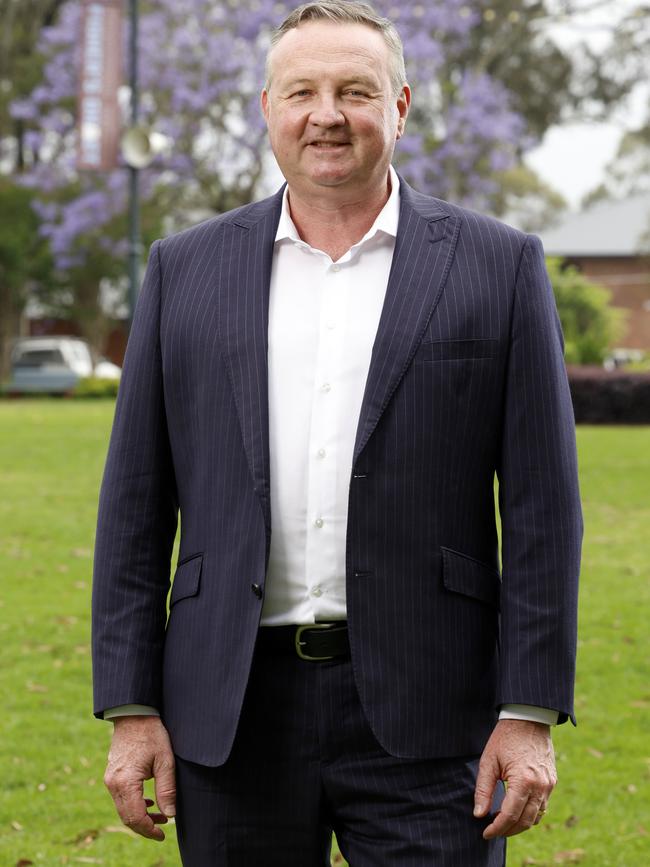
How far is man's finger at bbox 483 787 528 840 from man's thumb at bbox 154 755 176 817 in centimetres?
65

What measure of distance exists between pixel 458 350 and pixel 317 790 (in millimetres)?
910

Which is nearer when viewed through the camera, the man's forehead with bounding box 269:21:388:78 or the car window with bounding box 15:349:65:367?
the man's forehead with bounding box 269:21:388:78

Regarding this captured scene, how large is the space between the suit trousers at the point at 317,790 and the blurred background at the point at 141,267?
99.6 inches

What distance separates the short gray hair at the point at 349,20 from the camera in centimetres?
266

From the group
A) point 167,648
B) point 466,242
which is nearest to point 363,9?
point 466,242

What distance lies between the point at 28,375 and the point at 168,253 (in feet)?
119

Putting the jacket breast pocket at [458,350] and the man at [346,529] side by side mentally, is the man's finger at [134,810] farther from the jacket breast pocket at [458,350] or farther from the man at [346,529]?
the jacket breast pocket at [458,350]

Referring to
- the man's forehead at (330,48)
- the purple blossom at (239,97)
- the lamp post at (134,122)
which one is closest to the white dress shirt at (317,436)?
the man's forehead at (330,48)

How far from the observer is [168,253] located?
112 inches

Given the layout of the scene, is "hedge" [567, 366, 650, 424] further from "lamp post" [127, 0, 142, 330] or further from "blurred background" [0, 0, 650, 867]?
"lamp post" [127, 0, 142, 330]

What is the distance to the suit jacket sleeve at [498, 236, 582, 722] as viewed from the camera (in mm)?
2521

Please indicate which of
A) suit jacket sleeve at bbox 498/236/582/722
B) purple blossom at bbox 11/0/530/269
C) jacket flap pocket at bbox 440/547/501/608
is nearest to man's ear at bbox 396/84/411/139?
suit jacket sleeve at bbox 498/236/582/722

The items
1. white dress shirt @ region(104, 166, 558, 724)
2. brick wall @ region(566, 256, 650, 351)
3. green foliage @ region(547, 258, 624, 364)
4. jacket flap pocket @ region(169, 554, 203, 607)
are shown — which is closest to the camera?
white dress shirt @ region(104, 166, 558, 724)

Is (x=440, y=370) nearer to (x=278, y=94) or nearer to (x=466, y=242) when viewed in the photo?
(x=466, y=242)
